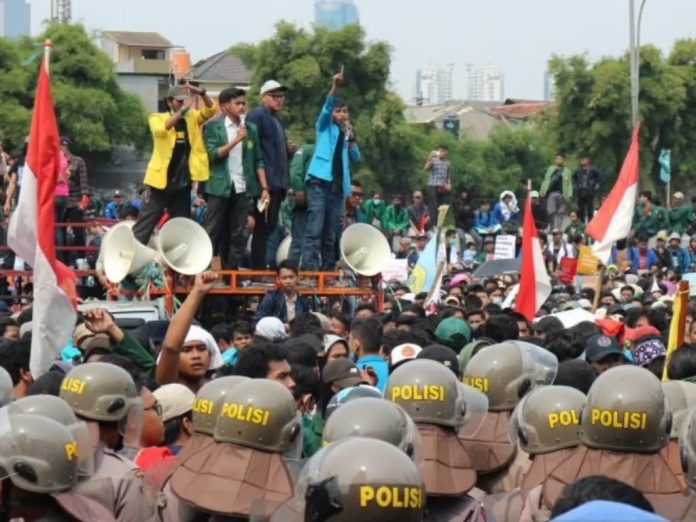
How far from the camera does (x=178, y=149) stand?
14.1m

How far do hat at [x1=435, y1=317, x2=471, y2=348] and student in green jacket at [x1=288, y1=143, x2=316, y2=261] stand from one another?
3.45 m

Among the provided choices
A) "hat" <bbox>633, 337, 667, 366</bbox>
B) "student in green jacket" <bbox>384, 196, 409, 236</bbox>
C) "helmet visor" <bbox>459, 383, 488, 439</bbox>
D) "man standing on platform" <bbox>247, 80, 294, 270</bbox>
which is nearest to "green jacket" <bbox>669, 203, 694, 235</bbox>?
"student in green jacket" <bbox>384, 196, 409, 236</bbox>

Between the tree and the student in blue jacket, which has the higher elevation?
the tree

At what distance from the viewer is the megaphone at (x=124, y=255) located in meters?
13.9

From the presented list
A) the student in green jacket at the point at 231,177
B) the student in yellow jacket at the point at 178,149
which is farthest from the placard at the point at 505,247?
the student in yellow jacket at the point at 178,149

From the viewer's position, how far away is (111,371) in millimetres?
6590

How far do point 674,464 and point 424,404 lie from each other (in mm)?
1077

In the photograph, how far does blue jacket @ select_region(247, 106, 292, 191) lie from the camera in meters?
14.5

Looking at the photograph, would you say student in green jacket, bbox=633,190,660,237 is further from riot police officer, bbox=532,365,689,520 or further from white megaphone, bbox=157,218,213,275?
riot police officer, bbox=532,365,689,520

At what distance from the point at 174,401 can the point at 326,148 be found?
307 inches

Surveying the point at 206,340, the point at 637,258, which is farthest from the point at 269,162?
the point at 637,258

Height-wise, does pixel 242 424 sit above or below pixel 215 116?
below

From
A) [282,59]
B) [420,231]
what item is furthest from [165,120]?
[282,59]

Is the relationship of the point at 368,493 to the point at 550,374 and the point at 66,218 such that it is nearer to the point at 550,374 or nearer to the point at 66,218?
the point at 550,374
